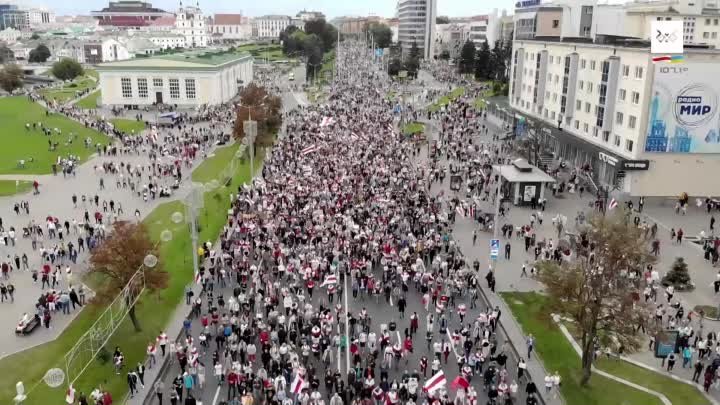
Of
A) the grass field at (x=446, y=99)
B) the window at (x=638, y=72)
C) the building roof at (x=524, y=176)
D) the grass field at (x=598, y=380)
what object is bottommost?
the grass field at (x=598, y=380)

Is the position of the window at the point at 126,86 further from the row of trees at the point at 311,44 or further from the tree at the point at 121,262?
the tree at the point at 121,262

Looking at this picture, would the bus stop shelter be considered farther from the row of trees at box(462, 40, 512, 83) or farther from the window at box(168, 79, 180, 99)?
the row of trees at box(462, 40, 512, 83)

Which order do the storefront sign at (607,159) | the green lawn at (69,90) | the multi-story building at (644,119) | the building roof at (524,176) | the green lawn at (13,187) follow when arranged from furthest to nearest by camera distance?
the green lawn at (69,90)
the green lawn at (13,187)
the storefront sign at (607,159)
the building roof at (524,176)
the multi-story building at (644,119)

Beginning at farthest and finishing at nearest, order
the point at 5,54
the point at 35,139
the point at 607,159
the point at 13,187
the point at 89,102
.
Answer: the point at 5,54, the point at 89,102, the point at 35,139, the point at 13,187, the point at 607,159

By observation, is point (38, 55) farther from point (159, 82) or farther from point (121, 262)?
point (121, 262)

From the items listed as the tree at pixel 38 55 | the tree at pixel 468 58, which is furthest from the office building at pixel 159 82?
the tree at pixel 38 55

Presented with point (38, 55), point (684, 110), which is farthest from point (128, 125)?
point (38, 55)

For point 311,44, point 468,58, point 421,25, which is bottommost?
point 468,58

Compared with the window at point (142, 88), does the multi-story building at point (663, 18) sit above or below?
above
